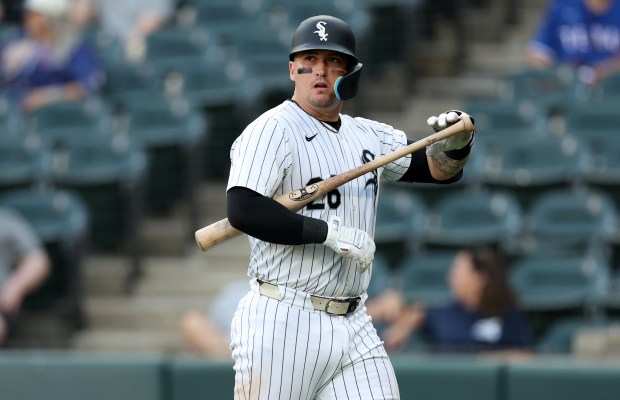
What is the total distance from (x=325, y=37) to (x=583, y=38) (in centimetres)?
543

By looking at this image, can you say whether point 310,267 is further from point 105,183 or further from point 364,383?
point 105,183

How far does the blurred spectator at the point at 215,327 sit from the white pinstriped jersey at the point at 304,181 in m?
2.84

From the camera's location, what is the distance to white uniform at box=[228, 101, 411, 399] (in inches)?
148

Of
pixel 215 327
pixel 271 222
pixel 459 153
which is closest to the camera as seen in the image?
pixel 271 222

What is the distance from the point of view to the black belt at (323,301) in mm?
3793

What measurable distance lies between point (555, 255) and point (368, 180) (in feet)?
11.1

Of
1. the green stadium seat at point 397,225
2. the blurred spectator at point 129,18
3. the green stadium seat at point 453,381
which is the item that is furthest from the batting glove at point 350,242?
the blurred spectator at point 129,18

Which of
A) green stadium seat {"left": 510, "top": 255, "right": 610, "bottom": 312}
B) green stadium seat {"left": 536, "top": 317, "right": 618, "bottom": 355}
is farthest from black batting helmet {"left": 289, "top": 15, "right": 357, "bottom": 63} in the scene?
green stadium seat {"left": 510, "top": 255, "right": 610, "bottom": 312}

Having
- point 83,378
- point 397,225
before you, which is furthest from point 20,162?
point 83,378

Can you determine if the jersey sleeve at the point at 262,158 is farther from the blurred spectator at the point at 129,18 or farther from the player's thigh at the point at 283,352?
the blurred spectator at the point at 129,18

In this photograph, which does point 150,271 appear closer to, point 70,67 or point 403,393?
point 70,67

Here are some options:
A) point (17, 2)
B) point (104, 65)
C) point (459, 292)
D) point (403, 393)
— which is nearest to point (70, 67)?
point (104, 65)

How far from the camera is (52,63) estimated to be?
8.95 metres

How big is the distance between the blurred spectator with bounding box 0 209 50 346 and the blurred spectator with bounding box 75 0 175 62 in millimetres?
2663
